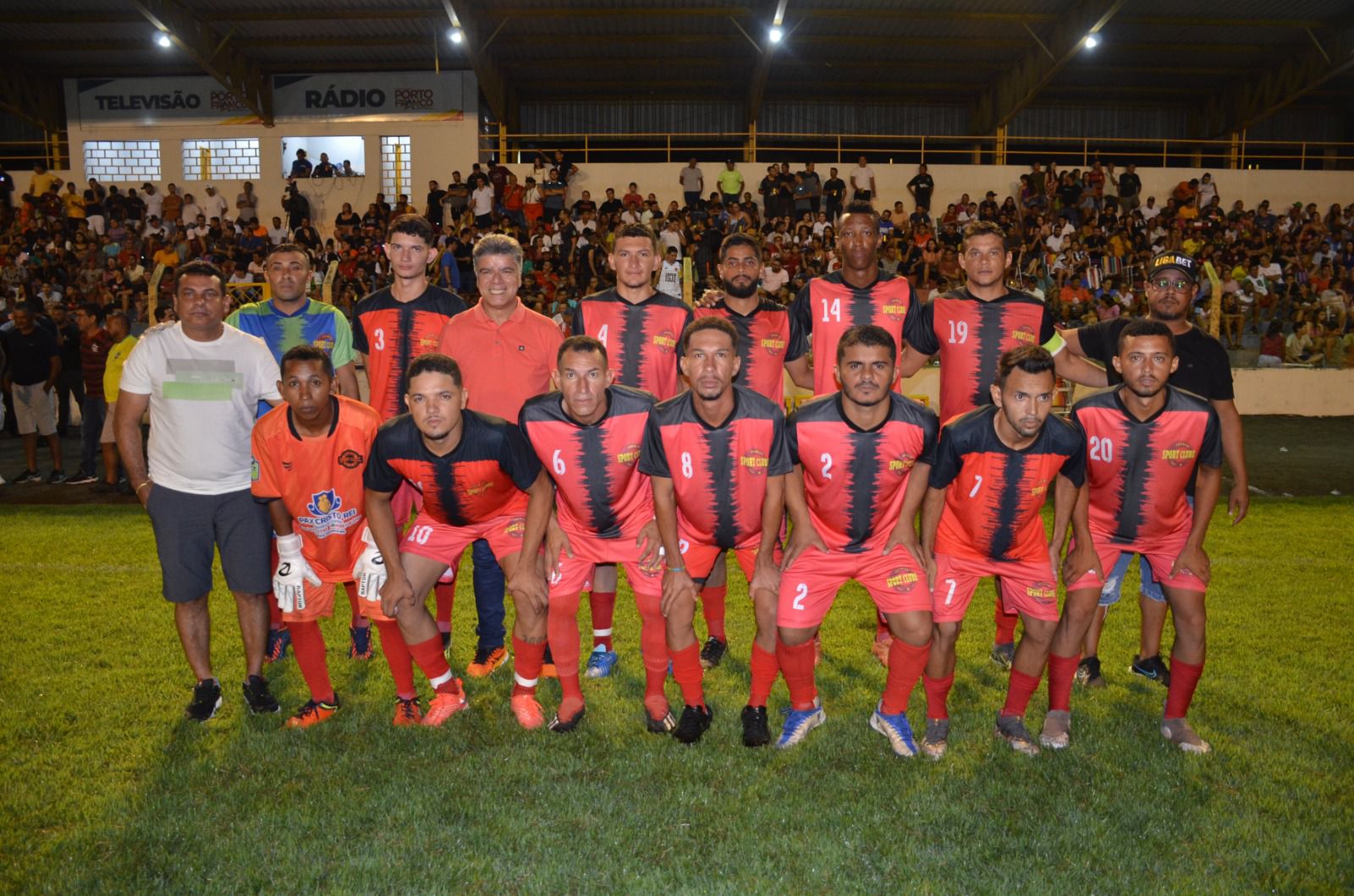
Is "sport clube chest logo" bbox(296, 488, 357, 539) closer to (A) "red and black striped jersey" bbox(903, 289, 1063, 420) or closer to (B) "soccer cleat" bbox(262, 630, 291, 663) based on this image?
(B) "soccer cleat" bbox(262, 630, 291, 663)

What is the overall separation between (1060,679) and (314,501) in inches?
146

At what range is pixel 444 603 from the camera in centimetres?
564

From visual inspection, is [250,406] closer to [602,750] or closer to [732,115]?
[602,750]

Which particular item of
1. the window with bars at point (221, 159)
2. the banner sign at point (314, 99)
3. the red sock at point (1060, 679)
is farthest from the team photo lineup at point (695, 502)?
the window with bars at point (221, 159)

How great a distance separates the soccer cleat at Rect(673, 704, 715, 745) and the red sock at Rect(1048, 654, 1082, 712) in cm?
163

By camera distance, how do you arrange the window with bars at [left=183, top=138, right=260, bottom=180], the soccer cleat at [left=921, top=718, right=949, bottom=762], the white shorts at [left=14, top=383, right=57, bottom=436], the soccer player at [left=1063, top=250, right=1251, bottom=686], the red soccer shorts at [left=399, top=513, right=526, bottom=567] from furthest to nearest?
the window with bars at [left=183, top=138, right=260, bottom=180], the white shorts at [left=14, top=383, right=57, bottom=436], the soccer player at [left=1063, top=250, right=1251, bottom=686], the red soccer shorts at [left=399, top=513, right=526, bottom=567], the soccer cleat at [left=921, top=718, right=949, bottom=762]

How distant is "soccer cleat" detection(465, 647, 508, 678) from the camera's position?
17.5 ft

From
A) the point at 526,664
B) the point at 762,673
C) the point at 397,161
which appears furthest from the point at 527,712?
the point at 397,161

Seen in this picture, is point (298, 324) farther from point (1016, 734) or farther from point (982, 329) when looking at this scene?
point (1016, 734)

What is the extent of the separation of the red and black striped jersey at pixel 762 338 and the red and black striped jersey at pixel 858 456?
1.15 m

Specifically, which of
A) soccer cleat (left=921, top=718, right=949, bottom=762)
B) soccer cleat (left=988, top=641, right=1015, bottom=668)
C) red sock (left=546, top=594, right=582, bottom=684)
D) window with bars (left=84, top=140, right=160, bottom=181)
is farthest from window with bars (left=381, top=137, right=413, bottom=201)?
soccer cleat (left=921, top=718, right=949, bottom=762)

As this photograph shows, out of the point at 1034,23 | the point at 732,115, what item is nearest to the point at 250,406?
the point at 1034,23

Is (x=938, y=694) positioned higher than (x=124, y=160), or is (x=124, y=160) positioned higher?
(x=124, y=160)

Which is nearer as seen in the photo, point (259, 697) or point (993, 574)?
point (993, 574)
